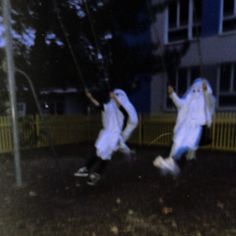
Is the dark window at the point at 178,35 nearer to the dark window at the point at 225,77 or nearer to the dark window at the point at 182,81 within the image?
the dark window at the point at 182,81

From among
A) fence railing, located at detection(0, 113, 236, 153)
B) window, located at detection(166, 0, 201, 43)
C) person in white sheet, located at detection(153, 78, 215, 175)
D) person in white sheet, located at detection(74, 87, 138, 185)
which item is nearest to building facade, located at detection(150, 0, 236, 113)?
window, located at detection(166, 0, 201, 43)

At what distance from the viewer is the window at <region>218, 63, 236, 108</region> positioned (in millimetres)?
12087

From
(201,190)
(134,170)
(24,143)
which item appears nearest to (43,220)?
(201,190)

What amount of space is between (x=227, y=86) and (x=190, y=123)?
8.50m

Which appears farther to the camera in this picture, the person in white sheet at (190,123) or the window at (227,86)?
the window at (227,86)

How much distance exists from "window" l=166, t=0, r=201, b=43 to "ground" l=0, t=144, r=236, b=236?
8523mm

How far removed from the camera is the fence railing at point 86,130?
30.6 feet

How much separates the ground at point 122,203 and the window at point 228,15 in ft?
26.2

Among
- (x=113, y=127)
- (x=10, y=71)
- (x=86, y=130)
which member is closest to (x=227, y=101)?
(x=86, y=130)

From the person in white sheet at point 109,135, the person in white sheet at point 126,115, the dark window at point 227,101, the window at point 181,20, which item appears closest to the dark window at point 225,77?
the dark window at point 227,101

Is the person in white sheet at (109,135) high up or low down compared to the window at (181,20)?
down

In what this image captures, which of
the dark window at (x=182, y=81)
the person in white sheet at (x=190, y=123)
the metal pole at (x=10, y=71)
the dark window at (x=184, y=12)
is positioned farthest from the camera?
the dark window at (x=182, y=81)

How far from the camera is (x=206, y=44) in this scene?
41.7 ft

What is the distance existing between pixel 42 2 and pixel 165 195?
7578mm
